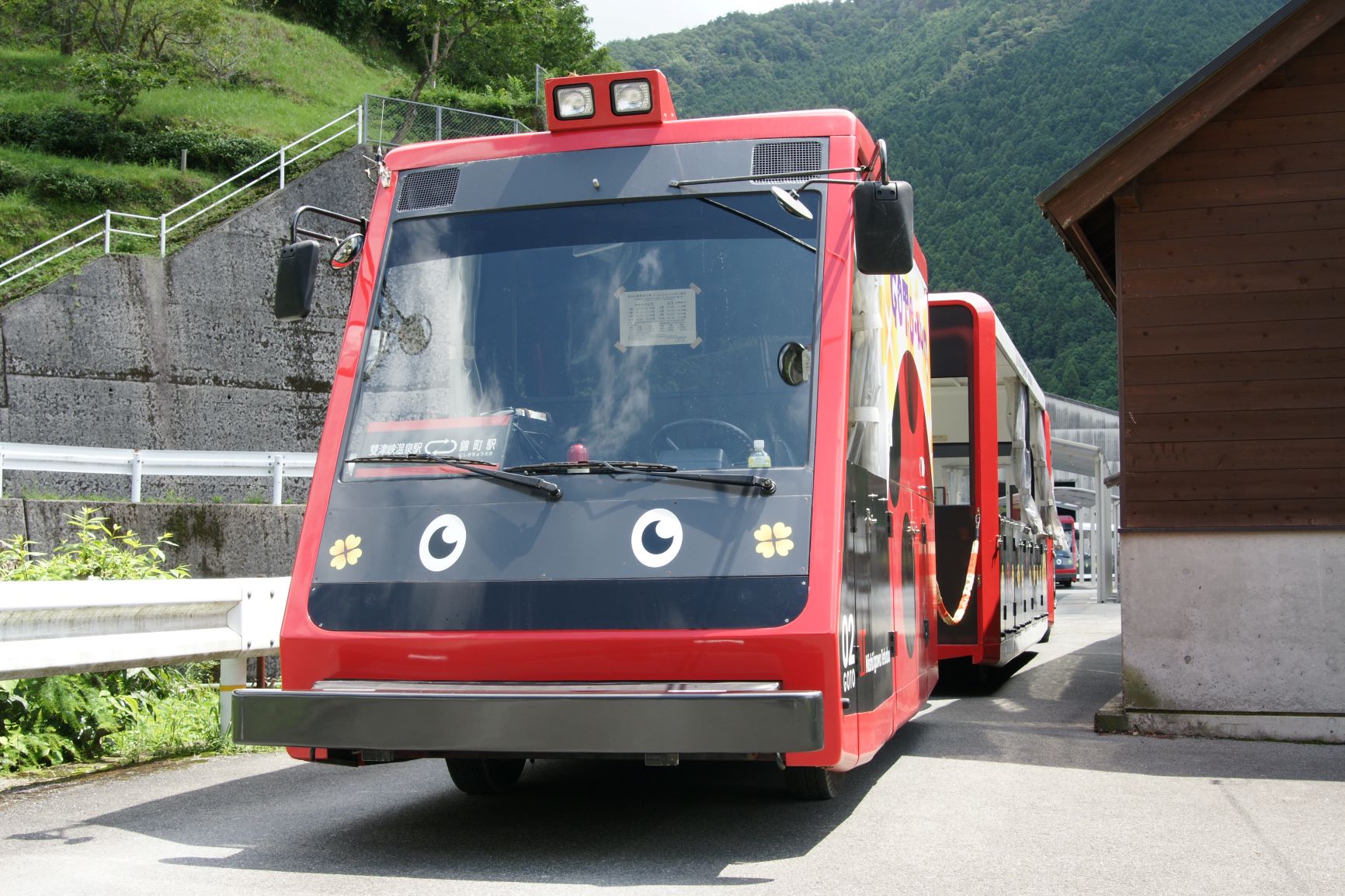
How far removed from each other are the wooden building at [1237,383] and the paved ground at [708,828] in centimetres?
91

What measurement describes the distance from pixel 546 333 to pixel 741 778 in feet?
9.23

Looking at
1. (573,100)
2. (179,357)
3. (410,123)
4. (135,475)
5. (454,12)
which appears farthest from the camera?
(454,12)

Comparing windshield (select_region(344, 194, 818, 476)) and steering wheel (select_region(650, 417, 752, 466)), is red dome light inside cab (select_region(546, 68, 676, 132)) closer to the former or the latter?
windshield (select_region(344, 194, 818, 476))

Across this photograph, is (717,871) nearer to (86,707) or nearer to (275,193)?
(86,707)

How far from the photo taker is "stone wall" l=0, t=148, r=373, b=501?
68.7 feet

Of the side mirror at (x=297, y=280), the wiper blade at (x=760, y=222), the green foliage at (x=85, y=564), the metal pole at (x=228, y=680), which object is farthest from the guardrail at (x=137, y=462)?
the wiper blade at (x=760, y=222)

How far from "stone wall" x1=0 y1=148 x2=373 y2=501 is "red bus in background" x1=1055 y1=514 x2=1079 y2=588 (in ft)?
90.6

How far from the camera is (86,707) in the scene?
769cm

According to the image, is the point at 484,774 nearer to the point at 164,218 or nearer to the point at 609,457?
the point at 609,457

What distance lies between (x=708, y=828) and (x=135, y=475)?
10307mm

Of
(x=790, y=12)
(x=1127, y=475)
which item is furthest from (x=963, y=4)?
(x=1127, y=475)

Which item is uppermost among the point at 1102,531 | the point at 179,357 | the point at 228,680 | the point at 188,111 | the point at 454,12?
the point at 454,12

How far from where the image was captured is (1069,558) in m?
46.6

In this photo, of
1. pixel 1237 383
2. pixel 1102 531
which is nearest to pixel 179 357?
pixel 1237 383
